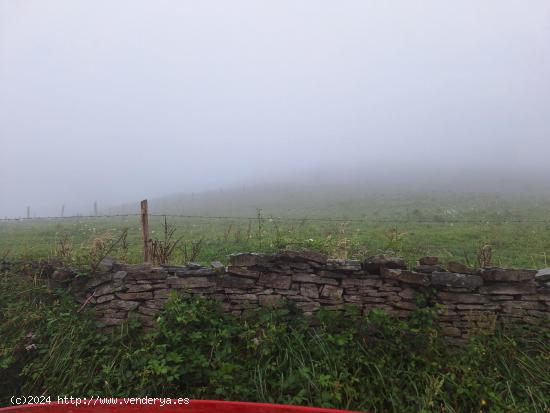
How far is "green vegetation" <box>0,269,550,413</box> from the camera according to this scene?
4062mm

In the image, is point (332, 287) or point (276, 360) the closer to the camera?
point (276, 360)

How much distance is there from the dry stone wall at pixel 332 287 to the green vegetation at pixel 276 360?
21 cm

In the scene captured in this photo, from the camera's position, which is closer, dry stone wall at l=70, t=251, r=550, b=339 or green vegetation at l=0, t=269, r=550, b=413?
green vegetation at l=0, t=269, r=550, b=413

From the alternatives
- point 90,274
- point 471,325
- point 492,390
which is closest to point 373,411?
point 492,390

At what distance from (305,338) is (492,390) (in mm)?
2242

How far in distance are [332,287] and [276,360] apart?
1253 mm

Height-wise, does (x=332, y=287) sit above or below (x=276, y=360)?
above

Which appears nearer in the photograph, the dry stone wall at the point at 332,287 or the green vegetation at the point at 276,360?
the green vegetation at the point at 276,360

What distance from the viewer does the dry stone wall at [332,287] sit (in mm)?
4715

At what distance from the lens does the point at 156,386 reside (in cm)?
416

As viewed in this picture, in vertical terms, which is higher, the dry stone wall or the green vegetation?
the dry stone wall

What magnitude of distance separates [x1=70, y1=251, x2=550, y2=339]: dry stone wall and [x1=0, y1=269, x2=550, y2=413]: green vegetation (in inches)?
8.2

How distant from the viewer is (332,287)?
16.3ft

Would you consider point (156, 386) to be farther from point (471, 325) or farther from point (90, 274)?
point (471, 325)
